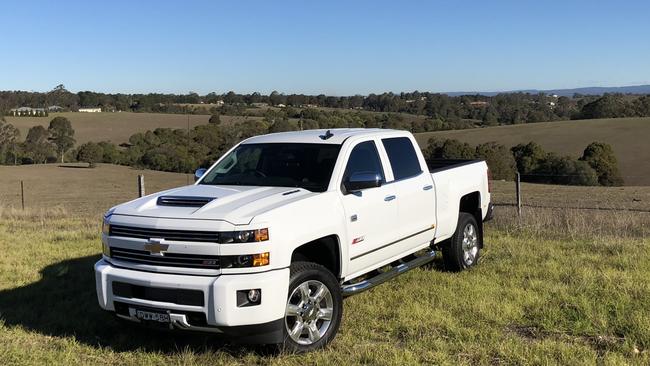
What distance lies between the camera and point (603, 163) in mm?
55625

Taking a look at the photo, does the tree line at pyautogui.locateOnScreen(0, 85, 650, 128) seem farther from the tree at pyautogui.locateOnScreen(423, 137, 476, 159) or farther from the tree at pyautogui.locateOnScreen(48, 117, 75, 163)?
the tree at pyautogui.locateOnScreen(423, 137, 476, 159)

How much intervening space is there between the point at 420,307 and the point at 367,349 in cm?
125

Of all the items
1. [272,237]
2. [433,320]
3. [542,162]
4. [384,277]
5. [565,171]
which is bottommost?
[565,171]

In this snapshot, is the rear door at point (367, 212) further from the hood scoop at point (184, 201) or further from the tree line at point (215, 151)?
the tree line at point (215, 151)

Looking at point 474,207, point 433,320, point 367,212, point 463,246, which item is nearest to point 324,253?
point 367,212

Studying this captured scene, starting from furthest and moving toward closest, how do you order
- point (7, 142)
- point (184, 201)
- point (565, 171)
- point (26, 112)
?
1. point (26, 112)
2. point (7, 142)
3. point (565, 171)
4. point (184, 201)

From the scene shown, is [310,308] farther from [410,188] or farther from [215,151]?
[215,151]

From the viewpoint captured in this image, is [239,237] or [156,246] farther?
[156,246]

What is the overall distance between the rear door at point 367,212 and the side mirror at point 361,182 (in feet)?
0.28

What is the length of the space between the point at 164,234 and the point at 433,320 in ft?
8.52

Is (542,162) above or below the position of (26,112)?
below

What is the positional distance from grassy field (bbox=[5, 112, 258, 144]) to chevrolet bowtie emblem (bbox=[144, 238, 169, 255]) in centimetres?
7809

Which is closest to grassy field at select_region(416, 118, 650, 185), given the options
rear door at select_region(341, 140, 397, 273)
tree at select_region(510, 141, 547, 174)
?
tree at select_region(510, 141, 547, 174)

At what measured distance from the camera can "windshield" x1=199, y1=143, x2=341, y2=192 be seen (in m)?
5.82
